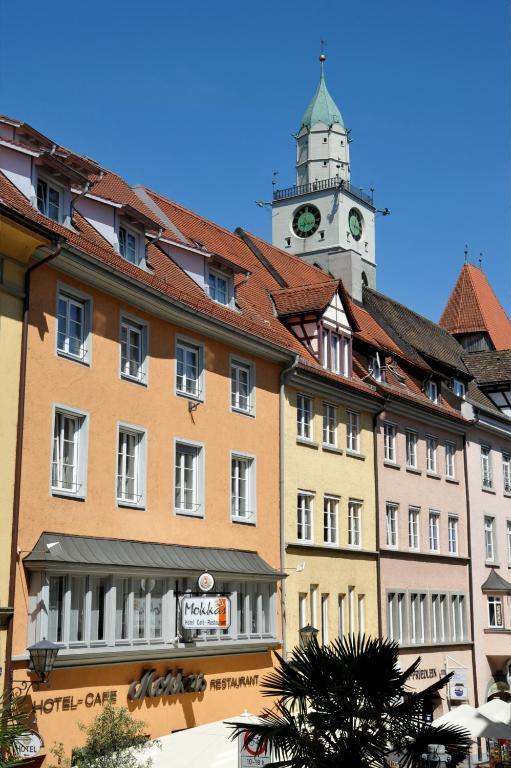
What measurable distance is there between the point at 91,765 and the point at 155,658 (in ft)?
16.6

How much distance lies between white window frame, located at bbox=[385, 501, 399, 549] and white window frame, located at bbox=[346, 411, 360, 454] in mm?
2629

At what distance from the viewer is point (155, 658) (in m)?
23.7

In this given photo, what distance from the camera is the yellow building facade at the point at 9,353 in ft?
66.3

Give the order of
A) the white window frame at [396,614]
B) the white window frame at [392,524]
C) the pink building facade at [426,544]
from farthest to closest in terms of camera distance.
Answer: the white window frame at [392,524]
the pink building facade at [426,544]
the white window frame at [396,614]

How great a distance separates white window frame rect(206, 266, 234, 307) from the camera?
29562mm

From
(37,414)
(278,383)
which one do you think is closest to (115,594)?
(37,414)

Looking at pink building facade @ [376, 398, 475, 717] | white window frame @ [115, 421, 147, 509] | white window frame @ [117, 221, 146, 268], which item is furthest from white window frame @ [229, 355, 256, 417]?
pink building facade @ [376, 398, 475, 717]

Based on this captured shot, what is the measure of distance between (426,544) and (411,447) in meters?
3.32

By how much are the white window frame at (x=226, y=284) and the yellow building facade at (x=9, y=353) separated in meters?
8.70

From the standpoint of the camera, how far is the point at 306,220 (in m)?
67.9

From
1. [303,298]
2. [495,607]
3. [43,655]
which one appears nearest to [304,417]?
[303,298]

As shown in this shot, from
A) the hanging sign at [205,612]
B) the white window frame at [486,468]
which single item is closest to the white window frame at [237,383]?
the hanging sign at [205,612]

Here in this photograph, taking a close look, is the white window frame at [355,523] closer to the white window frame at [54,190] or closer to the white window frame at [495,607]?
the white window frame at [495,607]

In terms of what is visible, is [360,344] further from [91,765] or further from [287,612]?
[91,765]
